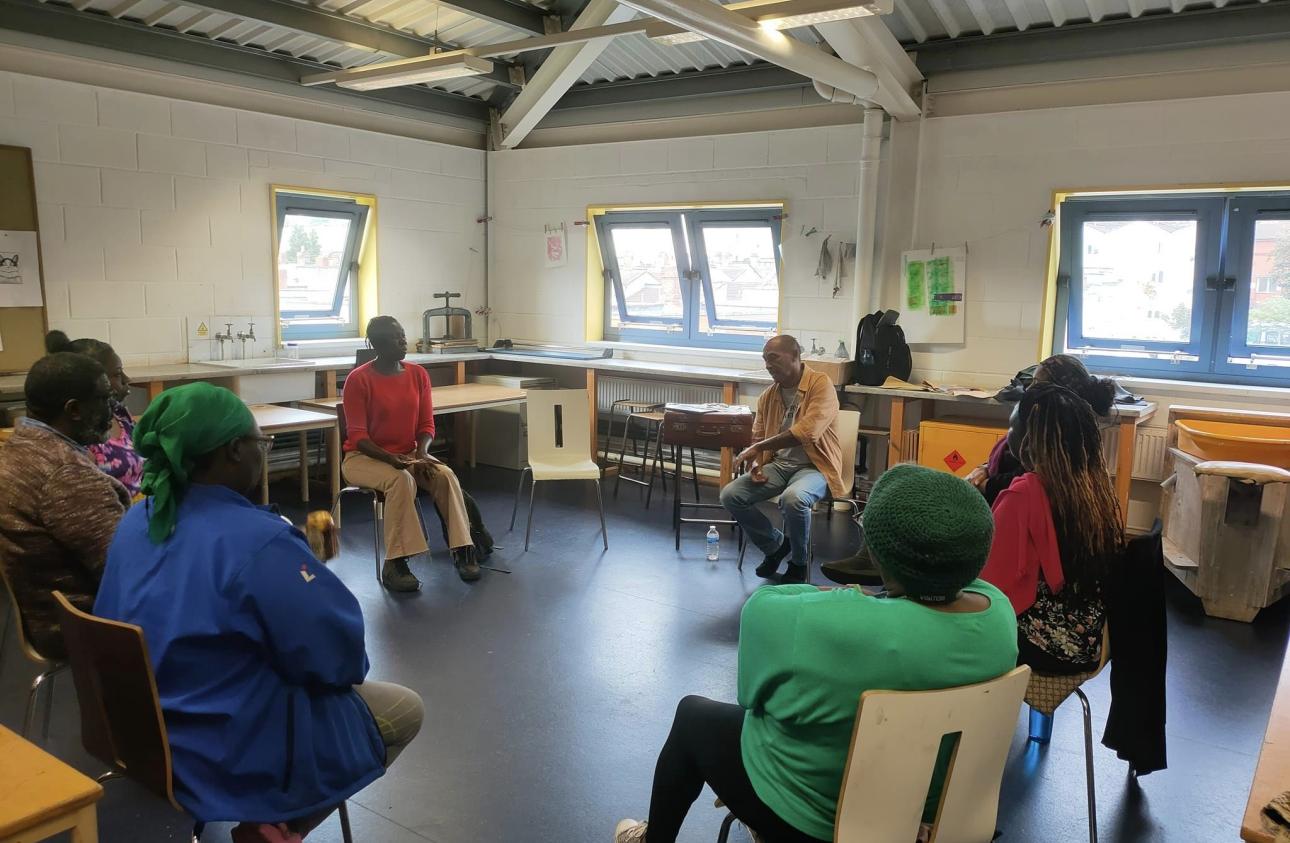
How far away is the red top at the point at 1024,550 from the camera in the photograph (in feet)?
7.41

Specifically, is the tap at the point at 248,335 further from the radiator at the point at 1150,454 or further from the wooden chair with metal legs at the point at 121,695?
the radiator at the point at 1150,454

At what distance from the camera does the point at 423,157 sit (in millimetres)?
6934

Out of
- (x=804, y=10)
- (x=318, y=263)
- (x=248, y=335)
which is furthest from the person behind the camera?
(x=318, y=263)

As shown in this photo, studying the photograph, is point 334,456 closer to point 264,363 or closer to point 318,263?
point 264,363

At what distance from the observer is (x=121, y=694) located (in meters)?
1.60

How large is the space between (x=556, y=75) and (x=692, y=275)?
170cm

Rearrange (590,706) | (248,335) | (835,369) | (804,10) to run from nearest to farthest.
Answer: (590,706) < (804,10) < (835,369) < (248,335)

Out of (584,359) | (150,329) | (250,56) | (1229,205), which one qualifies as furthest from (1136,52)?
(150,329)

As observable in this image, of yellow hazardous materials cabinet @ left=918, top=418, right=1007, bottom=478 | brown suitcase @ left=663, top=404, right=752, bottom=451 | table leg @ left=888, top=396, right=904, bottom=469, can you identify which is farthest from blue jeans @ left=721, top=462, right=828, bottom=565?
table leg @ left=888, top=396, right=904, bottom=469

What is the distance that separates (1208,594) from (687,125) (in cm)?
438

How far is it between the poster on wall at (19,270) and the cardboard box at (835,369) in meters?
4.33

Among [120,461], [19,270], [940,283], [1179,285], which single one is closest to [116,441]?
[120,461]

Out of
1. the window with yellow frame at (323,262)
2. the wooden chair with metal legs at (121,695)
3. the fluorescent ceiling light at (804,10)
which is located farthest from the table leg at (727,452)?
the wooden chair with metal legs at (121,695)

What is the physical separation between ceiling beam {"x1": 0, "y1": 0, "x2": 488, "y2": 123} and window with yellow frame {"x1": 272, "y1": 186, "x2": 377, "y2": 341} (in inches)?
29.0
